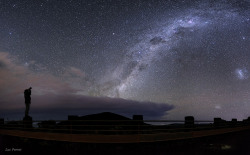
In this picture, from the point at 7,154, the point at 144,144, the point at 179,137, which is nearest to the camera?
the point at 7,154

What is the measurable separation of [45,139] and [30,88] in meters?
9.25

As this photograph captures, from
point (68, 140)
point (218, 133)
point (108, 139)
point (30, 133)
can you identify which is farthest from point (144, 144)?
point (218, 133)

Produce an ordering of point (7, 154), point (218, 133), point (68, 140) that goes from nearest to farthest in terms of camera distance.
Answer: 1. point (7, 154)
2. point (68, 140)
3. point (218, 133)

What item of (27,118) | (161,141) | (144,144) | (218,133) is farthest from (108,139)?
(218,133)

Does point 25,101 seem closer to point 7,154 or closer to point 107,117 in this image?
point 107,117

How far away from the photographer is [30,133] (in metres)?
16.4

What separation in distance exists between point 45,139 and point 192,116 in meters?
10.9

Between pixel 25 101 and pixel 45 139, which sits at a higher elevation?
pixel 25 101

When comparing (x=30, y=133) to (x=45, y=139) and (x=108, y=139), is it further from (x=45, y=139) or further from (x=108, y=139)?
(x=108, y=139)

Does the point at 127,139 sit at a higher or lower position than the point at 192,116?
lower

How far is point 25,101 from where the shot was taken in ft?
71.4

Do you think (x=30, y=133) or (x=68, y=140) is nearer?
(x=68, y=140)

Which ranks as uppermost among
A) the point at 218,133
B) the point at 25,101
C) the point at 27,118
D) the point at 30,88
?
the point at 30,88

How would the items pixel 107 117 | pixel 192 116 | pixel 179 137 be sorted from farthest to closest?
pixel 107 117, pixel 192 116, pixel 179 137
